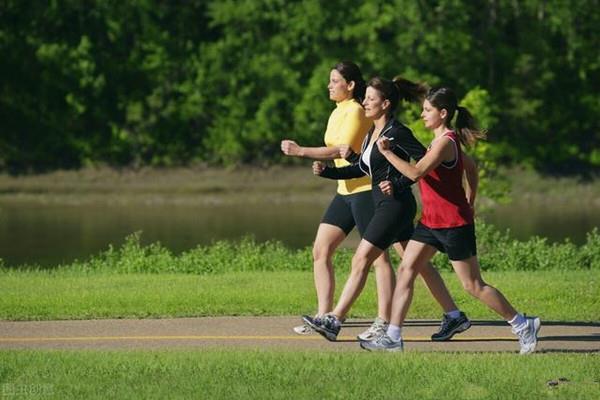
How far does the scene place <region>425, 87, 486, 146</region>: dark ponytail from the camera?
11422 mm

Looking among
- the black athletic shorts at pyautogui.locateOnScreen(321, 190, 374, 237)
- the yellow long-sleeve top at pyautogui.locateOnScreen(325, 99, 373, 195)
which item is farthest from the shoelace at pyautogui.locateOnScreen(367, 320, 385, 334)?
the yellow long-sleeve top at pyautogui.locateOnScreen(325, 99, 373, 195)


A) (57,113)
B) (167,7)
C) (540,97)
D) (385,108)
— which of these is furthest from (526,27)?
(385,108)

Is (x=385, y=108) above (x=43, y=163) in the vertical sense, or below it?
above

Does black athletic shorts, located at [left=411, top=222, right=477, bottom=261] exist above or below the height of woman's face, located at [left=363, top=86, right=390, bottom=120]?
below

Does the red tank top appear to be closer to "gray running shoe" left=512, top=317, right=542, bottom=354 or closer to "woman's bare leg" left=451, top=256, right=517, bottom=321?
"woman's bare leg" left=451, top=256, right=517, bottom=321

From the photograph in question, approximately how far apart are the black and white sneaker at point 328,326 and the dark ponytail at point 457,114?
1.59m

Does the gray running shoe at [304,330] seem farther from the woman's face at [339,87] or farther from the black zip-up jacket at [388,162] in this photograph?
the woman's face at [339,87]

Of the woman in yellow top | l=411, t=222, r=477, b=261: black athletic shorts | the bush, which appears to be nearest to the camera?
l=411, t=222, r=477, b=261: black athletic shorts

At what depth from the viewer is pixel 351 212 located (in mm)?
12461

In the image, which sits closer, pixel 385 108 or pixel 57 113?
pixel 385 108

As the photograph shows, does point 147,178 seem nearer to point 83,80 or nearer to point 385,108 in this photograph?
point 83,80

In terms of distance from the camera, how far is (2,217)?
33062mm

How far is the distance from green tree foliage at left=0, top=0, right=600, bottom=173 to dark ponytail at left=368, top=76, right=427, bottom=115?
28568mm

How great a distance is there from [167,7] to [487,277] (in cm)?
2808
